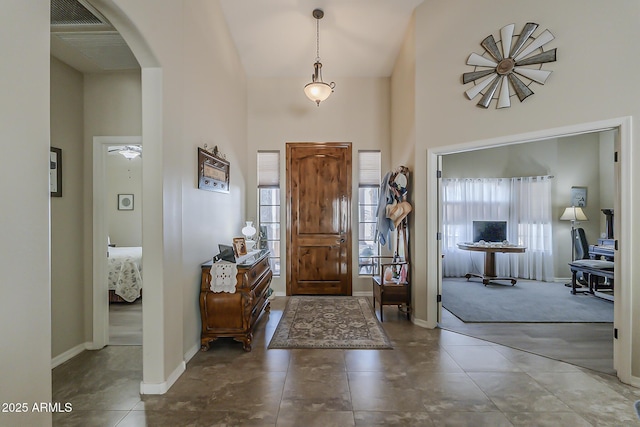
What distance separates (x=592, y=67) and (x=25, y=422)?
4383mm

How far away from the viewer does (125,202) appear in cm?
693

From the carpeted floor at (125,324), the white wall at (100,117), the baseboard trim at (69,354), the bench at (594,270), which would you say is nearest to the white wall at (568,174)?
the bench at (594,270)

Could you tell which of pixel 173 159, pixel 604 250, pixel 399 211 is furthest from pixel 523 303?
pixel 173 159

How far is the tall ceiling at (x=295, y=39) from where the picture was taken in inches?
109

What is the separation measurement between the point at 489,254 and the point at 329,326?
4.34m

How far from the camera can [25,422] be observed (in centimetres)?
115

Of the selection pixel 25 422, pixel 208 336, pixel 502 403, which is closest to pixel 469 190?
pixel 502 403

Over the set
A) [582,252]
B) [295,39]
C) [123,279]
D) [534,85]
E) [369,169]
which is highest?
[295,39]

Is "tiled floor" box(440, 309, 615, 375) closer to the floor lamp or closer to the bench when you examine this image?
the bench

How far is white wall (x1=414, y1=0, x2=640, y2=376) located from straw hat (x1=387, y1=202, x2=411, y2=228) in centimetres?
16

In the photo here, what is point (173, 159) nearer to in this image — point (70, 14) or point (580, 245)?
point (70, 14)

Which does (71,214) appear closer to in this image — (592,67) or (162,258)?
(162,258)

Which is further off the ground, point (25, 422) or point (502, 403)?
point (25, 422)

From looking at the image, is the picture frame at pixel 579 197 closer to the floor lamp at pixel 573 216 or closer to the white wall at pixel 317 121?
the floor lamp at pixel 573 216
